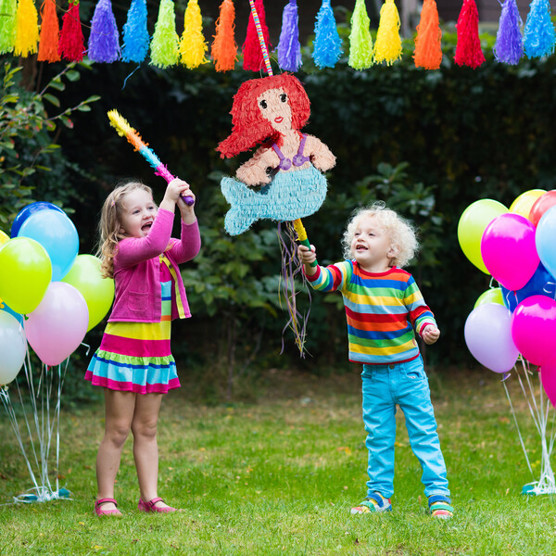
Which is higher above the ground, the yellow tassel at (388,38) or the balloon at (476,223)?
the yellow tassel at (388,38)

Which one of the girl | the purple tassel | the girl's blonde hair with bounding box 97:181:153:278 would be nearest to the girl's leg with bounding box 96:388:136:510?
the girl

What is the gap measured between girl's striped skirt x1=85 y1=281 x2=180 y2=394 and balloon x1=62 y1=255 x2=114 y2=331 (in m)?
0.24

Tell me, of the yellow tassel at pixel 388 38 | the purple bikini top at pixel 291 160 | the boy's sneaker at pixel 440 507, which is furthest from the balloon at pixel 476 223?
the boy's sneaker at pixel 440 507

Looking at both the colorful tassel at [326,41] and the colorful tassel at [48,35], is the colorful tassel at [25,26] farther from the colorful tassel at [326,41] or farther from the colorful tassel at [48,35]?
the colorful tassel at [326,41]

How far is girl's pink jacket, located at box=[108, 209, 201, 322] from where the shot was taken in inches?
116

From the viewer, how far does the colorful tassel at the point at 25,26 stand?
3088 millimetres

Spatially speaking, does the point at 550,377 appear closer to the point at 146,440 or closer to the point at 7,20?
the point at 146,440

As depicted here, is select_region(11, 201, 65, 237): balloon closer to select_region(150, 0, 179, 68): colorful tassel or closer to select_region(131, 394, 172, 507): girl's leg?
select_region(150, 0, 179, 68): colorful tassel

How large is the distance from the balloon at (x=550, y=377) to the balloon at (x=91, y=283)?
186cm

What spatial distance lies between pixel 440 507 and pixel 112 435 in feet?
4.29

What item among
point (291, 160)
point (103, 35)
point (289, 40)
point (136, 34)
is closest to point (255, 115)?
point (291, 160)

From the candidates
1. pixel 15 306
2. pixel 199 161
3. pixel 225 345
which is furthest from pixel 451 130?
pixel 15 306

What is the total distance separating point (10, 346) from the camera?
2.89 meters

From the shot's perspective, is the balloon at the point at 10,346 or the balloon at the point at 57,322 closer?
the balloon at the point at 10,346
